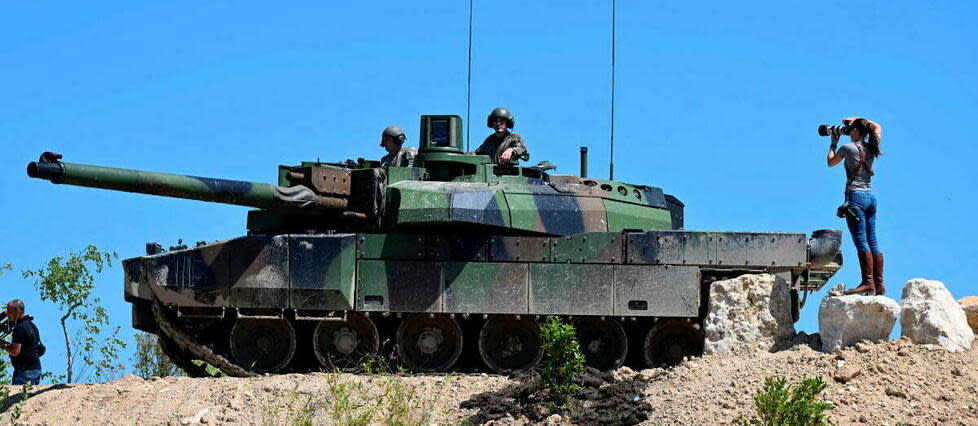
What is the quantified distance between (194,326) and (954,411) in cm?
1066

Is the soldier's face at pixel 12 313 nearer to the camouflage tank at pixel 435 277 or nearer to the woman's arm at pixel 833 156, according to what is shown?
the camouflage tank at pixel 435 277

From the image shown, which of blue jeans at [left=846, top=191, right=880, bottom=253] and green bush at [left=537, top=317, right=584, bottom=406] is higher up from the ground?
blue jeans at [left=846, top=191, right=880, bottom=253]

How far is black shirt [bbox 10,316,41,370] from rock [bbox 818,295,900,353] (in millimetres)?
10968

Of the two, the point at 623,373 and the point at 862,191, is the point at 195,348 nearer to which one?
the point at 623,373

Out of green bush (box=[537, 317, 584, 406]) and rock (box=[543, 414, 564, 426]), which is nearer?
rock (box=[543, 414, 564, 426])

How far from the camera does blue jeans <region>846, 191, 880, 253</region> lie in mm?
20500

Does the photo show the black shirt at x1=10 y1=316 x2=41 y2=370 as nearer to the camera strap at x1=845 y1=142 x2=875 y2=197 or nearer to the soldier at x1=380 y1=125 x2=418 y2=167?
the soldier at x1=380 y1=125 x2=418 y2=167

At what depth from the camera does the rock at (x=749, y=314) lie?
21.2 m

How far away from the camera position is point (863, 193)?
67.5 feet

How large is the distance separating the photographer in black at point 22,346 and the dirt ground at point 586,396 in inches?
33.8

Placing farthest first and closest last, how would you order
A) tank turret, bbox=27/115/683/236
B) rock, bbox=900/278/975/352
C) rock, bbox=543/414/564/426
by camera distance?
1. tank turret, bbox=27/115/683/236
2. rock, bbox=900/278/975/352
3. rock, bbox=543/414/564/426

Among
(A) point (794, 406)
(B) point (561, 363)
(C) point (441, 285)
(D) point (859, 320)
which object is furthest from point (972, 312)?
(C) point (441, 285)

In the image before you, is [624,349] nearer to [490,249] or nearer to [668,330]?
[668,330]

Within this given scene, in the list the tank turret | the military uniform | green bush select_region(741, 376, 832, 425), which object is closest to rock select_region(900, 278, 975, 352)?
green bush select_region(741, 376, 832, 425)
